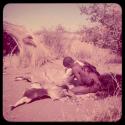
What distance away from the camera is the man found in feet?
5.72

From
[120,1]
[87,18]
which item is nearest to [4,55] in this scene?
[87,18]

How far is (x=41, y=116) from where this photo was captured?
1.73 metres

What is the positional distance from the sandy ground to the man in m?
0.06

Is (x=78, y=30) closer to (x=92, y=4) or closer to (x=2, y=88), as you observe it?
(x=92, y=4)

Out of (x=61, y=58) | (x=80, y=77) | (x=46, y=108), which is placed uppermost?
(x=61, y=58)

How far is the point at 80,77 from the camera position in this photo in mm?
1746

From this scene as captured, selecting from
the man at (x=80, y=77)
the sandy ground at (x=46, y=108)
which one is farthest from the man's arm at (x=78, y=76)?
the sandy ground at (x=46, y=108)

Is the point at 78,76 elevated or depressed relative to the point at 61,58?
depressed

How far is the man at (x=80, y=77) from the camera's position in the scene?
174 centimetres

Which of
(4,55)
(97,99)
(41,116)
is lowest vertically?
(41,116)

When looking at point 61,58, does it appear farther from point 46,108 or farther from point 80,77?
point 46,108

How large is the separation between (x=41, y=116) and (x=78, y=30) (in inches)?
23.9

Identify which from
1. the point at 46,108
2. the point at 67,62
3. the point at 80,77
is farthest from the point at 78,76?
the point at 46,108

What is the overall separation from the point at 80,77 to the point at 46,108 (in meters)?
0.30
